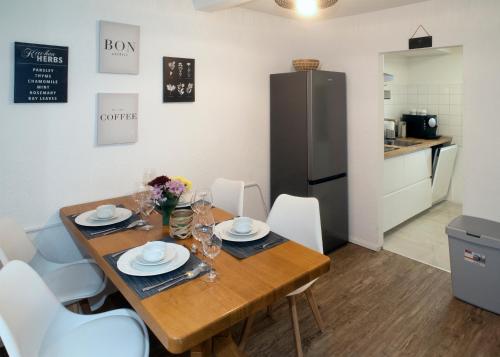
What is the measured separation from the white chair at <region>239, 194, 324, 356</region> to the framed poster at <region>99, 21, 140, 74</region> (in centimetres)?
144

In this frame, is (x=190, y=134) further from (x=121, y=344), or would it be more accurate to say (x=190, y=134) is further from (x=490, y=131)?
(x=490, y=131)

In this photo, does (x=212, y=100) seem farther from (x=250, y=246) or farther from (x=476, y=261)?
(x=476, y=261)

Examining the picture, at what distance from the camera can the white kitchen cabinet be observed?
11.9ft

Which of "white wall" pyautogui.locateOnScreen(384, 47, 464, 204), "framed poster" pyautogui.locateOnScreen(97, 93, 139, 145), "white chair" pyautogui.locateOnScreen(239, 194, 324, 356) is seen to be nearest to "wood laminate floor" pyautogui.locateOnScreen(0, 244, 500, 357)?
"white chair" pyautogui.locateOnScreen(239, 194, 324, 356)

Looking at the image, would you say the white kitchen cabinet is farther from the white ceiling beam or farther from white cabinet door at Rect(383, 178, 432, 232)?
the white ceiling beam

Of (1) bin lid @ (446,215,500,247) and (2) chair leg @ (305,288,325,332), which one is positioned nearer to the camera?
(2) chair leg @ (305,288,325,332)

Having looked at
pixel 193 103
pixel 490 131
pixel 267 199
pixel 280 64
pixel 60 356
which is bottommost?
pixel 60 356

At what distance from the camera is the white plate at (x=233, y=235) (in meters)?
1.68

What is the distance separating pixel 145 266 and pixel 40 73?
150 centimetres

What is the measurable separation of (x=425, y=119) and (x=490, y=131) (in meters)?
2.07

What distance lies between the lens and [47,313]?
4.62 ft

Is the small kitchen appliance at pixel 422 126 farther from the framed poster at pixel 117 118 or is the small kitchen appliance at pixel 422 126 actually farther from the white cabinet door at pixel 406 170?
the framed poster at pixel 117 118

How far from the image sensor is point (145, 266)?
1405mm

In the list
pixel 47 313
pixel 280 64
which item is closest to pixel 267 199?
pixel 280 64
